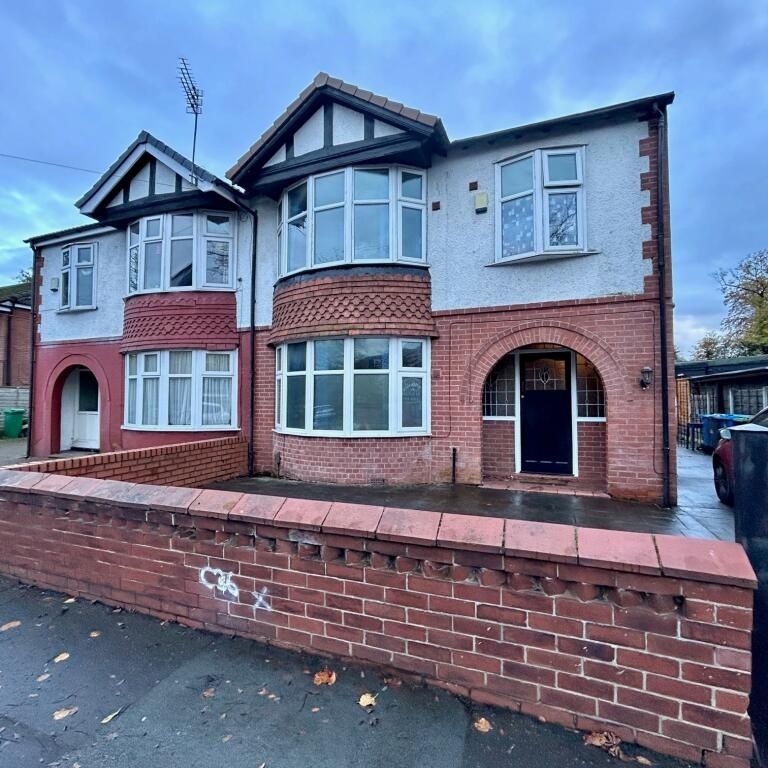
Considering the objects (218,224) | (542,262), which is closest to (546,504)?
(542,262)

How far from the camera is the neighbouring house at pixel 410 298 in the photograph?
6.78 m

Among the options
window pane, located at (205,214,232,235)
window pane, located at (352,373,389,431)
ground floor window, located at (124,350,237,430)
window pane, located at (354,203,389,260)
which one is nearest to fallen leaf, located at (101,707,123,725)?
window pane, located at (352,373,389,431)

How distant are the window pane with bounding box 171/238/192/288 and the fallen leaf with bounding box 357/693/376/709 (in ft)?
30.8

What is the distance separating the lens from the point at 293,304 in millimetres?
8273

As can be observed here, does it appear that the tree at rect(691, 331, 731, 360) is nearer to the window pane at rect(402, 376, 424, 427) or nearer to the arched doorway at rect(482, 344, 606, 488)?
the arched doorway at rect(482, 344, 606, 488)

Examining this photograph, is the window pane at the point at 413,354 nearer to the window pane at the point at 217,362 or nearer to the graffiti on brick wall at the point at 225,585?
the window pane at the point at 217,362

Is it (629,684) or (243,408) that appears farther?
(243,408)

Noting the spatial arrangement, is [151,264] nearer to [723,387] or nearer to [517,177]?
[517,177]

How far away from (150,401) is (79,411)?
4419mm

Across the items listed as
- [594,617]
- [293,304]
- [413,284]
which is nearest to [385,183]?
[413,284]

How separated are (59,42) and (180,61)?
3.09m

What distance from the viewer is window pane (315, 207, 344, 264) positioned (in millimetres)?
7993

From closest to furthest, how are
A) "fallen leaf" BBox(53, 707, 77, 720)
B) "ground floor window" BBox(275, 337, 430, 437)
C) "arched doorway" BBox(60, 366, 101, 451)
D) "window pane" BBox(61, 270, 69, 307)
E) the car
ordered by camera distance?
"fallen leaf" BBox(53, 707, 77, 720) < the car < "ground floor window" BBox(275, 337, 430, 437) < "window pane" BBox(61, 270, 69, 307) < "arched doorway" BBox(60, 366, 101, 451)

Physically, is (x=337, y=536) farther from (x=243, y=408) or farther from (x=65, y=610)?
(x=243, y=408)
